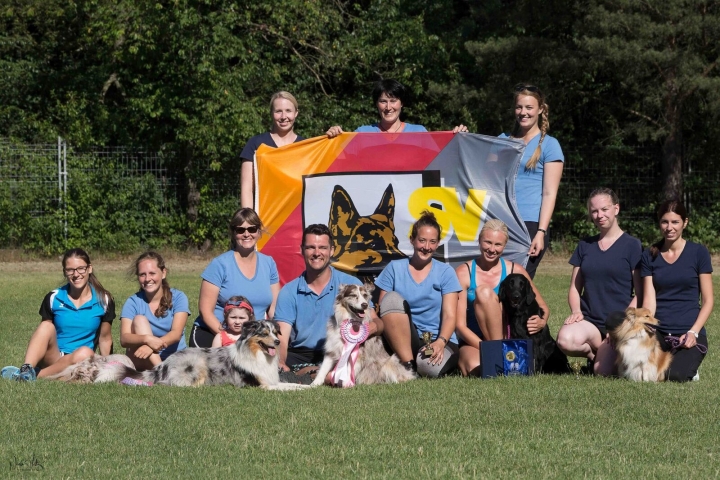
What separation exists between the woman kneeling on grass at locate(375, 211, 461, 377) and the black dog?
1.19 feet

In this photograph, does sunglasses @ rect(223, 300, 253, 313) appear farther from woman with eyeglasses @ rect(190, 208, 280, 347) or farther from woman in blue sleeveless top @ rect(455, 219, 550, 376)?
woman in blue sleeveless top @ rect(455, 219, 550, 376)

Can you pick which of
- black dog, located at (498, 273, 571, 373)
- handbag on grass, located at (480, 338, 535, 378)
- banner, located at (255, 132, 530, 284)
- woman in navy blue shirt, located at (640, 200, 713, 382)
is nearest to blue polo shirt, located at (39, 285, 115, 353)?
banner, located at (255, 132, 530, 284)

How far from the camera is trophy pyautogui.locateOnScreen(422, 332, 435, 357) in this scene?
249 inches

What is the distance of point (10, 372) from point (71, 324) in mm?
520

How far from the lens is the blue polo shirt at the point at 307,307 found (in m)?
6.51

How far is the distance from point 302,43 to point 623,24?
6.29 meters

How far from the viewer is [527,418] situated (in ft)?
16.7

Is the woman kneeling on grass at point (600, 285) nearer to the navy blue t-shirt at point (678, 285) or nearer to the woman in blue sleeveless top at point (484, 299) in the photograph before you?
the navy blue t-shirt at point (678, 285)

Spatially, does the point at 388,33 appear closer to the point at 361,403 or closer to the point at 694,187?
the point at 694,187

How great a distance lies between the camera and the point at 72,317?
6801mm

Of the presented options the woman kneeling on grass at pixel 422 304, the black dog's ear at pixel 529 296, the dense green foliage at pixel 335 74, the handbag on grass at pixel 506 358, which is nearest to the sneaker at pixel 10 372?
the woman kneeling on grass at pixel 422 304

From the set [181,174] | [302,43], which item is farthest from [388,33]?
[181,174]

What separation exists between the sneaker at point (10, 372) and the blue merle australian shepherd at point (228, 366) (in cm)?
62

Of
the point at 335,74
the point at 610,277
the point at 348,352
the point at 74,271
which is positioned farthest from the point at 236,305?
the point at 335,74
